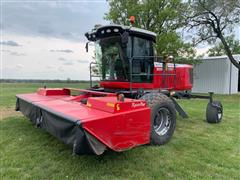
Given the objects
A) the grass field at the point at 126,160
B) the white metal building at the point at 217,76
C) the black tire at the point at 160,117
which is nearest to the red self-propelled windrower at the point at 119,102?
the black tire at the point at 160,117

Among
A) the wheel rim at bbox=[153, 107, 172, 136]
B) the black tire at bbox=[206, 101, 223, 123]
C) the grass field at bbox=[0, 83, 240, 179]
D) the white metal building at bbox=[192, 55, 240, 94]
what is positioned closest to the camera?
the grass field at bbox=[0, 83, 240, 179]

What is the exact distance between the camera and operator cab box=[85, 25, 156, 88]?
4.88 m

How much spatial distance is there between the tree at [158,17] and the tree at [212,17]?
86 centimetres

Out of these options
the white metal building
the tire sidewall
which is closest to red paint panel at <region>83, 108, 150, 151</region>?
the tire sidewall

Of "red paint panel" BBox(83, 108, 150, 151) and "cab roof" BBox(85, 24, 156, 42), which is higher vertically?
"cab roof" BBox(85, 24, 156, 42)

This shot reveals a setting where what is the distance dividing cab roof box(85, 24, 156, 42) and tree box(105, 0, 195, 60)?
34.1 feet

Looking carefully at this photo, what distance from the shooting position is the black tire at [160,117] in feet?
13.7

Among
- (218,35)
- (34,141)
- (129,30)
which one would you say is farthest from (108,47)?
(218,35)

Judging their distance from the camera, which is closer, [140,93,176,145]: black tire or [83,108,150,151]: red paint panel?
[83,108,150,151]: red paint panel

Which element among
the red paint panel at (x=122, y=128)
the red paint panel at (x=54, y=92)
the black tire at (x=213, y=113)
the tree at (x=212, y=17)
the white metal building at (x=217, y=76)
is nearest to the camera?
the red paint panel at (x=122, y=128)

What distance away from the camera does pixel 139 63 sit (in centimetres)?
513

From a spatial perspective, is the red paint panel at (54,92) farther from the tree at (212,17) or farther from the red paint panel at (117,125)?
the tree at (212,17)

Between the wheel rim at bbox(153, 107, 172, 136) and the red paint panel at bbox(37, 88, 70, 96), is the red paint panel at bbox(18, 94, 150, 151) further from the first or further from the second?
the red paint panel at bbox(37, 88, 70, 96)

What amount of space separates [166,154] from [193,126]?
2569 mm
